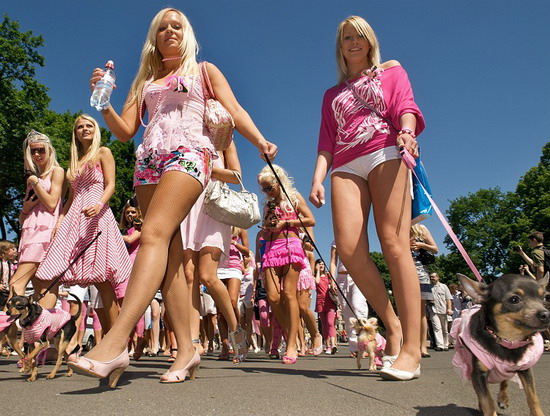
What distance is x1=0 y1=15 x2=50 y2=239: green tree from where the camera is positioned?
A: 26.7m

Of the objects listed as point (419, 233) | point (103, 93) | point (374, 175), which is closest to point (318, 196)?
point (374, 175)

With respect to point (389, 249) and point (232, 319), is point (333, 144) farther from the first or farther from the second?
point (232, 319)

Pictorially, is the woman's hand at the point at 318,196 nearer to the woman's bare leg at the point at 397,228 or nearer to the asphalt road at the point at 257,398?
the woman's bare leg at the point at 397,228

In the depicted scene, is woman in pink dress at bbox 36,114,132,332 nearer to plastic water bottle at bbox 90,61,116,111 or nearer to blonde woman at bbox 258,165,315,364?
plastic water bottle at bbox 90,61,116,111

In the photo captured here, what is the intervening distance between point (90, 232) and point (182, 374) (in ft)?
8.01

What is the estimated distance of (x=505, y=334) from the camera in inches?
95.4

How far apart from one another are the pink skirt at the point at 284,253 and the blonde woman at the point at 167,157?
341 cm

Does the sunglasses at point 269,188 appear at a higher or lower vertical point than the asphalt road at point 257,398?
higher

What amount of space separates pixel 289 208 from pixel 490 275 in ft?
164

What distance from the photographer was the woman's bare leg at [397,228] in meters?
3.91

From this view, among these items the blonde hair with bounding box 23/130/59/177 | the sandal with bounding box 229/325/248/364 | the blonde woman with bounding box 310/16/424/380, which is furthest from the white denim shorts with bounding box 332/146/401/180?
the blonde hair with bounding box 23/130/59/177

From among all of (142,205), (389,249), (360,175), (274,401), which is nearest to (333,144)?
(360,175)

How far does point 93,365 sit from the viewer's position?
9.19 feet

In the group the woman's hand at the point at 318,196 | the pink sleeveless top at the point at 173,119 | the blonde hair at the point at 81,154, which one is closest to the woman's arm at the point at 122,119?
the pink sleeveless top at the point at 173,119
